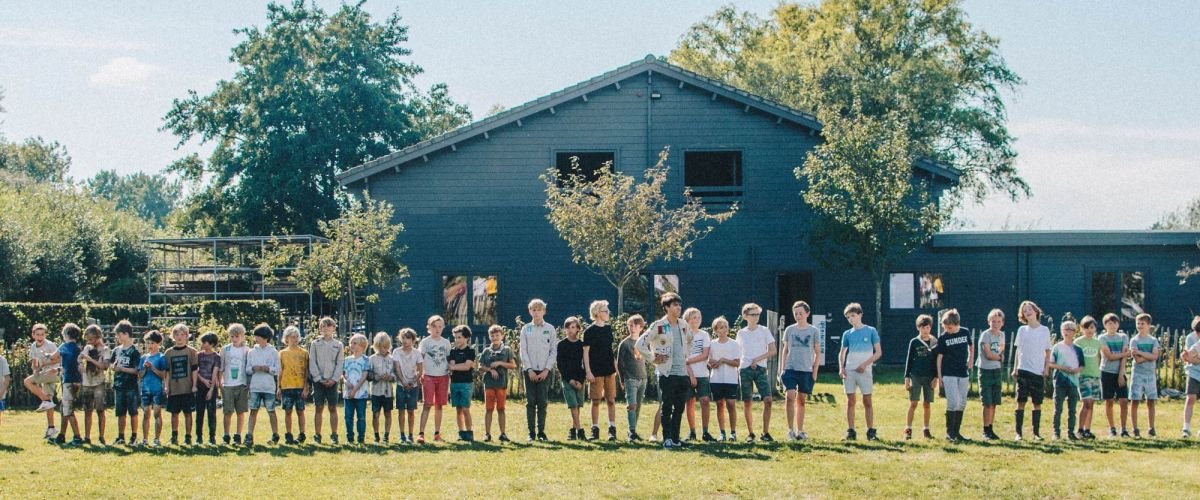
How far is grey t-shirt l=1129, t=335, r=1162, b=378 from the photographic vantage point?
49.4 feet

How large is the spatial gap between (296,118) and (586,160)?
65.8 feet

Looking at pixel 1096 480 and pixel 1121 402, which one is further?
pixel 1121 402

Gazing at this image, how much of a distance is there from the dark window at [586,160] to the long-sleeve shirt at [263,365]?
13608 mm

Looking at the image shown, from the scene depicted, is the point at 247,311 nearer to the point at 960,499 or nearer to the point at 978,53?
the point at 960,499

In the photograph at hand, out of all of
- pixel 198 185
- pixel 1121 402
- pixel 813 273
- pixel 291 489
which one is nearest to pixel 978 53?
pixel 813 273

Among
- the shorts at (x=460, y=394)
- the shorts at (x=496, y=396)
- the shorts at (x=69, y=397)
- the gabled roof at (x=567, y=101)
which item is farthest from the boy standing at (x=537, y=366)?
the gabled roof at (x=567, y=101)

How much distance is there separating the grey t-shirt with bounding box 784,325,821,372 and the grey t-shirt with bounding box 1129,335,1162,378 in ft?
13.4

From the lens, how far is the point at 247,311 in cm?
2625

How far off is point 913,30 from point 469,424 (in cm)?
3699

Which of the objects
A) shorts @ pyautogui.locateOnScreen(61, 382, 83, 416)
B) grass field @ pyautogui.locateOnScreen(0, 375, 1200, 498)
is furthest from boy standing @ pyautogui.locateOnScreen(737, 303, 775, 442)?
shorts @ pyautogui.locateOnScreen(61, 382, 83, 416)

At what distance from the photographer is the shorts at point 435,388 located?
1496 cm

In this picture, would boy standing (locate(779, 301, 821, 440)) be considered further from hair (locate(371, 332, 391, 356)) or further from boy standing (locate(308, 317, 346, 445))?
boy standing (locate(308, 317, 346, 445))

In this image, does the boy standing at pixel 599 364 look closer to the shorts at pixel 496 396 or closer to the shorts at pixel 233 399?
the shorts at pixel 496 396

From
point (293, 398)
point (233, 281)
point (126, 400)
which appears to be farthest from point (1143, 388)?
point (233, 281)
